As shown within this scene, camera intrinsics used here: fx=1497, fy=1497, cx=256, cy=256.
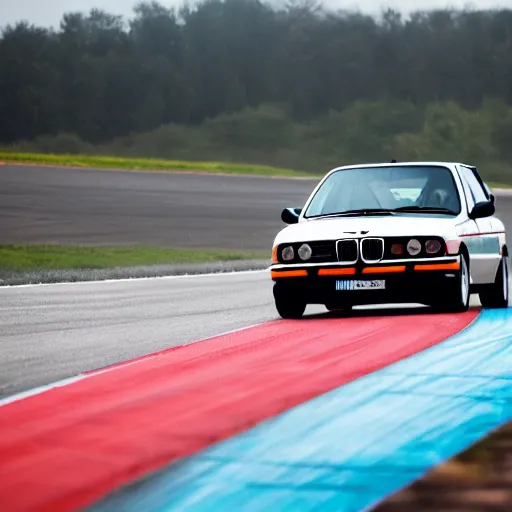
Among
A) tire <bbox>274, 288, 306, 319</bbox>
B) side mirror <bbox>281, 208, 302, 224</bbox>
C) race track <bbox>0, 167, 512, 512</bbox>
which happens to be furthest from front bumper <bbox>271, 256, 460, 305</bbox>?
side mirror <bbox>281, 208, 302, 224</bbox>

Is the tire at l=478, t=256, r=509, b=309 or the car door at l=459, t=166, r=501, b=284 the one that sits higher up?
the car door at l=459, t=166, r=501, b=284

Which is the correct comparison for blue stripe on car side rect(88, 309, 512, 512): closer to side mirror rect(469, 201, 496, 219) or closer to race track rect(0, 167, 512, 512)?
race track rect(0, 167, 512, 512)

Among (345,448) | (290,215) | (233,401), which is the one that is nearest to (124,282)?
(290,215)

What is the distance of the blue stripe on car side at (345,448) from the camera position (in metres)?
5.71

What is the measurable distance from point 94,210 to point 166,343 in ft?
141

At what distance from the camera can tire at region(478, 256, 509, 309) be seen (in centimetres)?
1634

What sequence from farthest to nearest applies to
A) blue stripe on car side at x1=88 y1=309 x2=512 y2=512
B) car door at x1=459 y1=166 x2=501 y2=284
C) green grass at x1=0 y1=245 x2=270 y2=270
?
green grass at x1=0 y1=245 x2=270 y2=270
car door at x1=459 y1=166 x2=501 y2=284
blue stripe on car side at x1=88 y1=309 x2=512 y2=512

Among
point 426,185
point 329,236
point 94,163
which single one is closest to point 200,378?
point 329,236

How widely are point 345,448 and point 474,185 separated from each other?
34.0 feet

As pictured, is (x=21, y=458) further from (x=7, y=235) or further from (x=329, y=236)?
(x=7, y=235)

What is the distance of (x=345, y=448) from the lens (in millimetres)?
6875

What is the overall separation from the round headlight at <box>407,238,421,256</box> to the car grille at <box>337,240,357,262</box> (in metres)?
0.53

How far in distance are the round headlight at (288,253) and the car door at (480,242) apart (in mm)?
1752

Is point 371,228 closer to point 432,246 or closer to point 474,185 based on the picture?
point 432,246
